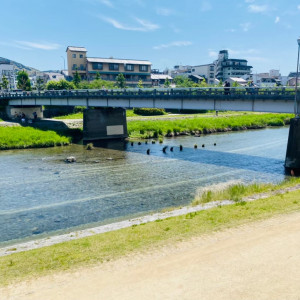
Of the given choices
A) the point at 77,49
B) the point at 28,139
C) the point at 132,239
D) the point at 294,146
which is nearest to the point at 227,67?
the point at 77,49

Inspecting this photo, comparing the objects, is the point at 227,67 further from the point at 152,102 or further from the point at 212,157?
the point at 212,157

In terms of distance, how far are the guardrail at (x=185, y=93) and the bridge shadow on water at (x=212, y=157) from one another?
249 inches

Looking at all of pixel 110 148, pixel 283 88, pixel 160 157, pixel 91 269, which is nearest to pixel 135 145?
pixel 110 148

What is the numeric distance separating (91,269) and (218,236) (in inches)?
195

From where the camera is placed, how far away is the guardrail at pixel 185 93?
98.8 feet

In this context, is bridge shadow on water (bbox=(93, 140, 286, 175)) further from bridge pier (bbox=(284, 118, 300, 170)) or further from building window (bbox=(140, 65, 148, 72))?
building window (bbox=(140, 65, 148, 72))

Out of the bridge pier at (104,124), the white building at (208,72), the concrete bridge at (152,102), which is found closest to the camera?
the concrete bridge at (152,102)

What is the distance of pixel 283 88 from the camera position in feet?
97.2

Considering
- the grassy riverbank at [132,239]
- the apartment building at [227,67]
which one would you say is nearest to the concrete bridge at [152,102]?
the grassy riverbank at [132,239]

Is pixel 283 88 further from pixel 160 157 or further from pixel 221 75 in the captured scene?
pixel 221 75

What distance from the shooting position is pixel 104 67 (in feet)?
358

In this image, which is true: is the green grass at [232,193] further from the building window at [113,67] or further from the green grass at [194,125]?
the building window at [113,67]

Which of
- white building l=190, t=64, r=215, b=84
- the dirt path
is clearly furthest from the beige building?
the dirt path

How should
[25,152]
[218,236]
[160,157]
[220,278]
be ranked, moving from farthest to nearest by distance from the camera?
[25,152] < [160,157] < [218,236] < [220,278]
